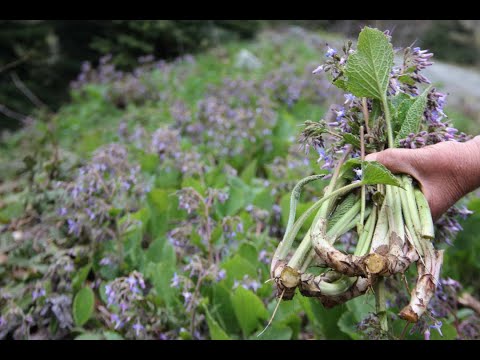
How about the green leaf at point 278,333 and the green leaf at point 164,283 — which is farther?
the green leaf at point 164,283

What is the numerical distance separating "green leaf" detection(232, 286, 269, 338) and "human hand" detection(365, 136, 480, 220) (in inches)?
30.8

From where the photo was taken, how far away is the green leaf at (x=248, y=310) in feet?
5.94

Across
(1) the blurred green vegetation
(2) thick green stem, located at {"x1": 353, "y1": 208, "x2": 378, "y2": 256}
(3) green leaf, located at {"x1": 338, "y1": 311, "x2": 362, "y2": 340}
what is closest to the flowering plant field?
(3) green leaf, located at {"x1": 338, "y1": 311, "x2": 362, "y2": 340}

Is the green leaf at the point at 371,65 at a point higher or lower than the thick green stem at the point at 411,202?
higher

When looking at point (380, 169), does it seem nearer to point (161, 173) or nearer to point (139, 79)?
point (161, 173)

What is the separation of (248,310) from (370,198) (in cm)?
80

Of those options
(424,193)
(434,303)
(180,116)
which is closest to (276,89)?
(180,116)

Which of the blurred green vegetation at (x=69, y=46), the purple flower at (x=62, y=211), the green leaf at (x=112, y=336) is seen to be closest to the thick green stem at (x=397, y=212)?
the green leaf at (x=112, y=336)

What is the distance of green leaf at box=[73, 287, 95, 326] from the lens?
6.48 ft

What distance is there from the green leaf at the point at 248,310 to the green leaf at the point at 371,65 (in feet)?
2.84

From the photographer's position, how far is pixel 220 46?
28.5 ft

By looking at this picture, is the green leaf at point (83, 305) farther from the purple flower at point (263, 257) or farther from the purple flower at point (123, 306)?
the purple flower at point (263, 257)

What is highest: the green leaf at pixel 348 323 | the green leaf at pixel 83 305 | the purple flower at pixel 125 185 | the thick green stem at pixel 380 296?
the thick green stem at pixel 380 296

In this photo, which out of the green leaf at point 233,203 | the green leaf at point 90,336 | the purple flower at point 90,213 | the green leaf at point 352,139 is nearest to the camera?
the green leaf at point 352,139
